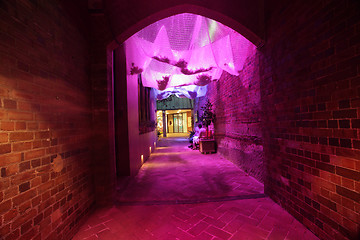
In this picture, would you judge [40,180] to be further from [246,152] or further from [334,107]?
[246,152]

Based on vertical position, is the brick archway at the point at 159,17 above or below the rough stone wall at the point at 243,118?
above

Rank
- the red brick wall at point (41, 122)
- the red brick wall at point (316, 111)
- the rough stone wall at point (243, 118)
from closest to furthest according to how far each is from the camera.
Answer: the red brick wall at point (41, 122) → the red brick wall at point (316, 111) → the rough stone wall at point (243, 118)

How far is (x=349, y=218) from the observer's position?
1.43 m

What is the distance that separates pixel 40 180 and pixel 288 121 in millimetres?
2880

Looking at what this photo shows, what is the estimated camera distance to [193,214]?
221 cm

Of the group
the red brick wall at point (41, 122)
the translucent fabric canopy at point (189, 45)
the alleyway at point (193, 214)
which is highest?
the translucent fabric canopy at point (189, 45)

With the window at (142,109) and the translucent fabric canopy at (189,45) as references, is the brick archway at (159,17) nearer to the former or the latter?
the translucent fabric canopy at (189,45)

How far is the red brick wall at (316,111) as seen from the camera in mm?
1404

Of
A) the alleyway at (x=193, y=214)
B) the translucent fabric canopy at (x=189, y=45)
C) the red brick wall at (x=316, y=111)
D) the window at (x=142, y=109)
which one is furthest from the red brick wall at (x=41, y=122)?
the window at (x=142, y=109)

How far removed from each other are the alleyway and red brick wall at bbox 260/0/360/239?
0.36 meters

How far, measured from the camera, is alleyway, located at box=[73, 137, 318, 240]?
1.82m

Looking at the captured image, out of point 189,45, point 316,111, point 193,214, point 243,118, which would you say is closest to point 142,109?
point 189,45

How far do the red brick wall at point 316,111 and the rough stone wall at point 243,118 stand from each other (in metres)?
0.98

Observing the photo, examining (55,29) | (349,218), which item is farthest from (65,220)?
(349,218)
